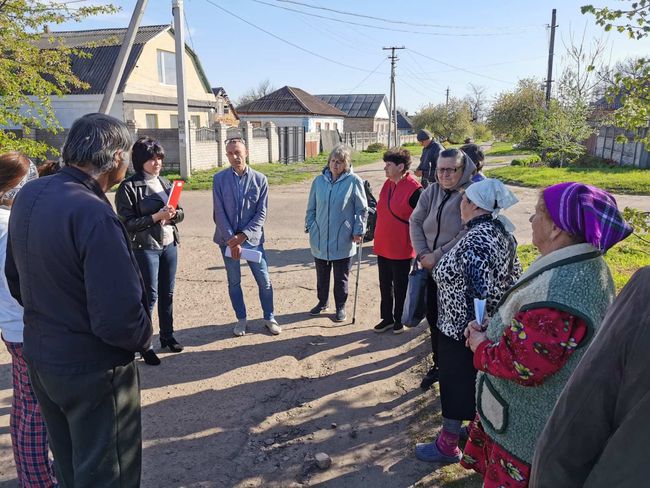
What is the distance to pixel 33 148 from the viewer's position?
7449 millimetres

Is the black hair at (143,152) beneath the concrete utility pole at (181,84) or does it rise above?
beneath

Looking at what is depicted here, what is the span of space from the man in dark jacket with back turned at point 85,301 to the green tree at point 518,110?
34753 mm

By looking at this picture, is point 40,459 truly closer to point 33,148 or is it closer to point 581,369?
point 581,369

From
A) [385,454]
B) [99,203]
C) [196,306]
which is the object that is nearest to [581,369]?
[99,203]

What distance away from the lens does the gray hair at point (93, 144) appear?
1998 mm

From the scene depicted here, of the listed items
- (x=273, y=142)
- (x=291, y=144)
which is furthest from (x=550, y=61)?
(x=273, y=142)

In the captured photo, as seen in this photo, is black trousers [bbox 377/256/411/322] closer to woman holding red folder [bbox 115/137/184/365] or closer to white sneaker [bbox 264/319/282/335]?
white sneaker [bbox 264/319/282/335]

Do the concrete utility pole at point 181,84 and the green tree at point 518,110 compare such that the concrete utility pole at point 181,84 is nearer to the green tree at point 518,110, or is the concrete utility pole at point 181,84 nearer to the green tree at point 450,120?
the green tree at point 518,110

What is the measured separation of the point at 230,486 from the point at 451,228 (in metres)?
2.33

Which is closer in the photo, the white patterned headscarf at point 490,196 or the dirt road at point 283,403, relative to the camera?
the white patterned headscarf at point 490,196

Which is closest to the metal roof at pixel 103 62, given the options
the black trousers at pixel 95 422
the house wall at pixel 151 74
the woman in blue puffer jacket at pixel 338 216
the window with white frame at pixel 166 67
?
the house wall at pixel 151 74

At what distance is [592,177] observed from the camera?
1745 centimetres

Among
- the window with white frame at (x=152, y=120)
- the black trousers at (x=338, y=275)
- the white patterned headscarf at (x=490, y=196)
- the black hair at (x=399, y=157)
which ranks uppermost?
the window with white frame at (x=152, y=120)

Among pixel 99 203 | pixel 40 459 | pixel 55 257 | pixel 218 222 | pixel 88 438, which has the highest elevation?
pixel 99 203
